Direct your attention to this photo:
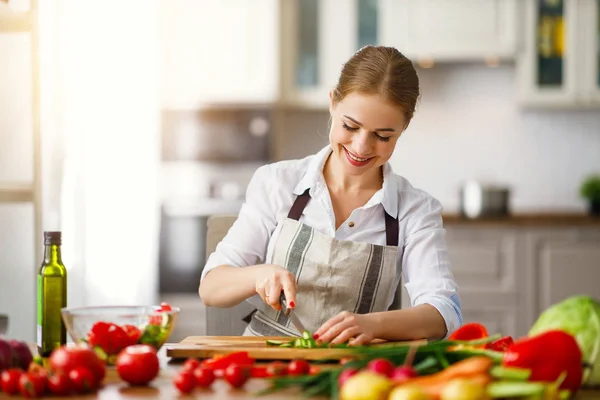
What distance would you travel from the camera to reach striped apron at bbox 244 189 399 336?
1.81 m

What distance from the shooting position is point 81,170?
3691mm

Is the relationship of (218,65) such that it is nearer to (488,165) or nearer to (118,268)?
(118,268)

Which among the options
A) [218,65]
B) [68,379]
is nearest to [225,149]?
[218,65]

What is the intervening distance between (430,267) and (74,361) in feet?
3.06

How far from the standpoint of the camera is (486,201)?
13.0 ft

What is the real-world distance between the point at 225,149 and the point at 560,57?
1.82m

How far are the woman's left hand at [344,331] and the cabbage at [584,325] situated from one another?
34 cm

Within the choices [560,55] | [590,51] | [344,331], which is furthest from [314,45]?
[344,331]

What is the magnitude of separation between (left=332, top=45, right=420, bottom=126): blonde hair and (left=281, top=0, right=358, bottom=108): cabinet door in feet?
7.83

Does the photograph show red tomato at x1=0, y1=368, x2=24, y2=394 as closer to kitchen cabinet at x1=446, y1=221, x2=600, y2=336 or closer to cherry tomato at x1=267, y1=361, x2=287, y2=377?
cherry tomato at x1=267, y1=361, x2=287, y2=377

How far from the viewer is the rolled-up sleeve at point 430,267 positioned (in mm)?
1704

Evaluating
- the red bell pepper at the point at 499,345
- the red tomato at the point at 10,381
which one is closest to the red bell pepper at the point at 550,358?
the red bell pepper at the point at 499,345

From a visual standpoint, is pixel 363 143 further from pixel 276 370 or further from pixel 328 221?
pixel 276 370

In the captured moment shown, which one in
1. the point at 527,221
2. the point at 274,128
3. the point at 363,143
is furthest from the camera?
the point at 274,128
